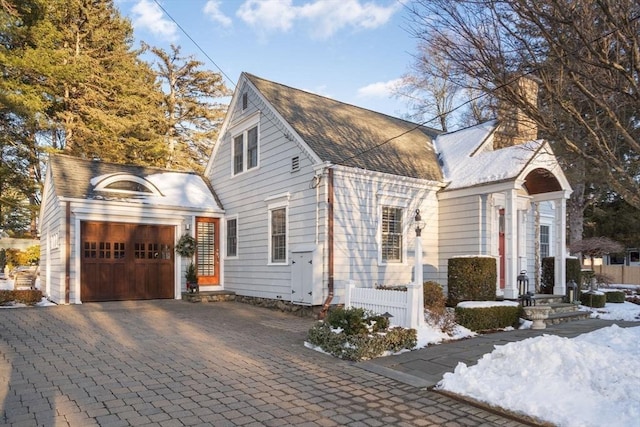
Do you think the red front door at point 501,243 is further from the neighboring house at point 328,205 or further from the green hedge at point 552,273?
the green hedge at point 552,273

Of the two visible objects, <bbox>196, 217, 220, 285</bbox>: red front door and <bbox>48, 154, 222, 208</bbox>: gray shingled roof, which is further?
<bbox>196, 217, 220, 285</bbox>: red front door

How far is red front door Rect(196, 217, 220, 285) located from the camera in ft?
49.5

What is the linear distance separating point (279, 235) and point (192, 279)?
3.64 meters

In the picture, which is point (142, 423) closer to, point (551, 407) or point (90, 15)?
point (551, 407)

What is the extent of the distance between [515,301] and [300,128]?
680 cm

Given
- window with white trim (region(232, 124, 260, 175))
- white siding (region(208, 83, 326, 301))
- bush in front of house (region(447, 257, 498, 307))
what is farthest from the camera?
window with white trim (region(232, 124, 260, 175))

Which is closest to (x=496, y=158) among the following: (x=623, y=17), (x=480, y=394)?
(x=623, y=17)

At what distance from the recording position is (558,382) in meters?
4.76

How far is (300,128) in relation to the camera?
468 inches

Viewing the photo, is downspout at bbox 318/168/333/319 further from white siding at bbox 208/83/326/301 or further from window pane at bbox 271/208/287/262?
window pane at bbox 271/208/287/262

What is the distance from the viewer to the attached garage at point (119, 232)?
42.7ft

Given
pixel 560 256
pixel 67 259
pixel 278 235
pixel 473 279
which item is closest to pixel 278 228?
pixel 278 235

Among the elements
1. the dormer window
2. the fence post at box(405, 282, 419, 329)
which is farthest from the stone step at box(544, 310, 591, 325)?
the dormer window

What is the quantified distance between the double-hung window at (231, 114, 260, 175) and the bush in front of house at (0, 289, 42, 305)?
6.73 metres
